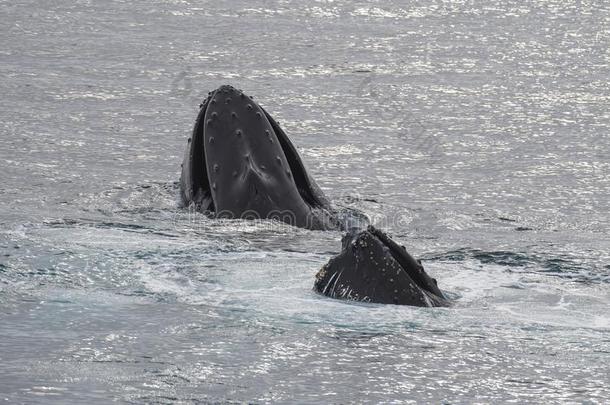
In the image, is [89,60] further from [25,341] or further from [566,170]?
[25,341]

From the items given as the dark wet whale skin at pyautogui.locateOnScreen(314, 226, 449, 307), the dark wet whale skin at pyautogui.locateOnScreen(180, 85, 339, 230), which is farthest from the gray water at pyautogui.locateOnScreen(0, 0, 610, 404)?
the dark wet whale skin at pyautogui.locateOnScreen(180, 85, 339, 230)

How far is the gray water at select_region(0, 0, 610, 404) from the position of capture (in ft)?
26.4

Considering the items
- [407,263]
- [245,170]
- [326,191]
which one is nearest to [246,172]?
[245,170]

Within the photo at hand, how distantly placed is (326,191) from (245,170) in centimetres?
270

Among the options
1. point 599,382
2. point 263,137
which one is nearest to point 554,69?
point 263,137

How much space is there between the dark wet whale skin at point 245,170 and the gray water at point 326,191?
244 mm

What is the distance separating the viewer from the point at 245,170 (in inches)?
458

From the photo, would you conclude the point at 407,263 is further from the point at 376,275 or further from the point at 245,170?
the point at 245,170

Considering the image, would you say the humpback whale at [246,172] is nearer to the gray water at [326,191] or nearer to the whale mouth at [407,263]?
the gray water at [326,191]

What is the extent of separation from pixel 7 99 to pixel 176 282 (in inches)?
349

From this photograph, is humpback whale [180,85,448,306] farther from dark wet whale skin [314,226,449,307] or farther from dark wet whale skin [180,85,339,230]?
dark wet whale skin [314,226,449,307]

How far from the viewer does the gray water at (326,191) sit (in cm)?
805

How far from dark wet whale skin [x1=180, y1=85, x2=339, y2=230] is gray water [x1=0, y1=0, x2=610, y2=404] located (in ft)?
0.80

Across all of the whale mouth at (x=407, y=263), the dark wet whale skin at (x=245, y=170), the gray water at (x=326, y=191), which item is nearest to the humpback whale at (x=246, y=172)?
the dark wet whale skin at (x=245, y=170)
